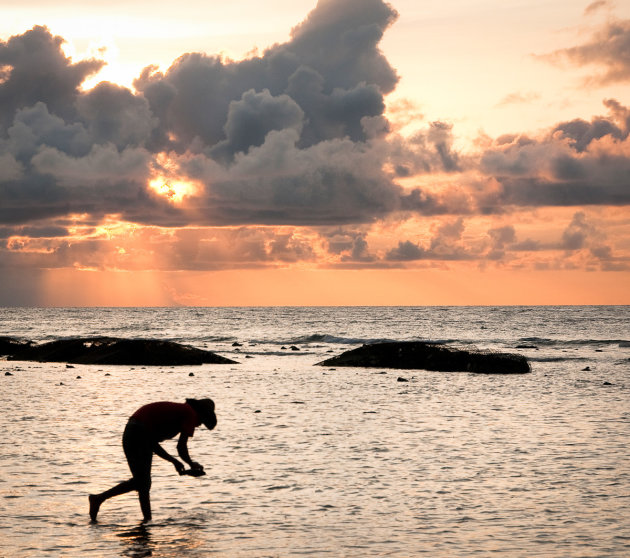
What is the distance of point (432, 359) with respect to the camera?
152ft

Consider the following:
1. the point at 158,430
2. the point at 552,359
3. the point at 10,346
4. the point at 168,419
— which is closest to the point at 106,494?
the point at 158,430

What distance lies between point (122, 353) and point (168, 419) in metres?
39.2

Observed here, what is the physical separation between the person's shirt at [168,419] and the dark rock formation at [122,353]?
125 feet

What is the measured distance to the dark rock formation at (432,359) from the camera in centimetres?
4422

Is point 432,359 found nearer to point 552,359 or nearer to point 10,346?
point 552,359

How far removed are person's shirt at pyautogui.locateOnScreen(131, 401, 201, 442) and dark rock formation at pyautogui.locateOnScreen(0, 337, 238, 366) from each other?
38080 mm

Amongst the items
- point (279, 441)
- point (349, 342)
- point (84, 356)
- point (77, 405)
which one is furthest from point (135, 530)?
point (349, 342)

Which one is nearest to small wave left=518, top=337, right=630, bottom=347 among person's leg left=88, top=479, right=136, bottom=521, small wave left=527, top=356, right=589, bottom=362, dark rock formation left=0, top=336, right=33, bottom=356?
small wave left=527, top=356, right=589, bottom=362

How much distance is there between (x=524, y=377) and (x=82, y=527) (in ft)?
104

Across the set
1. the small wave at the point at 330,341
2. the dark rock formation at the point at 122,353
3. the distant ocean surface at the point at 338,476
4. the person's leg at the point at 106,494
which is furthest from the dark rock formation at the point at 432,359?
the small wave at the point at 330,341

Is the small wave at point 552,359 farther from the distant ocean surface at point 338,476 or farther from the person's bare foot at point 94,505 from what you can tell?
the person's bare foot at point 94,505

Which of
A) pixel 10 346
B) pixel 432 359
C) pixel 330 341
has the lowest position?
pixel 330 341

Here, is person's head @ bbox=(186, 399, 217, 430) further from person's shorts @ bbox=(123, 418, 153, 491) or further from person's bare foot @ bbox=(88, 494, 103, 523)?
person's bare foot @ bbox=(88, 494, 103, 523)

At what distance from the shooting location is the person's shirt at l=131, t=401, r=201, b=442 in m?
12.2
